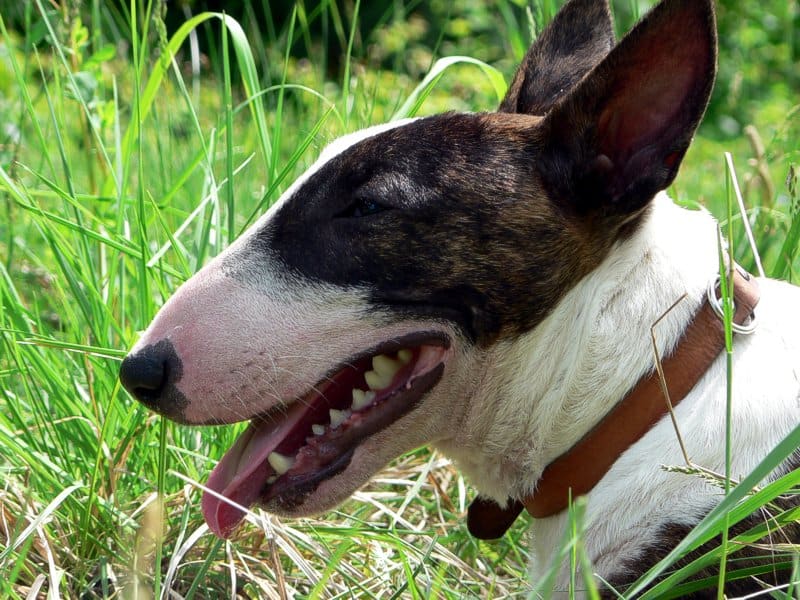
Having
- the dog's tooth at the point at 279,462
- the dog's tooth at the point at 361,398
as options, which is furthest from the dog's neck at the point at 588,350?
the dog's tooth at the point at 279,462

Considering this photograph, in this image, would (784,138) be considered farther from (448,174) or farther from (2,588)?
(2,588)

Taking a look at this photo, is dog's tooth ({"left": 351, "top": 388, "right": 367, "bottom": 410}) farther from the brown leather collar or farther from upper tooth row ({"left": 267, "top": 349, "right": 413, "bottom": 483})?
the brown leather collar

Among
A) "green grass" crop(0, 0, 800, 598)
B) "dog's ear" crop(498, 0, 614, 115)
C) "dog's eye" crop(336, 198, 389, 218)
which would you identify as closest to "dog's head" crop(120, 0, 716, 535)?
"dog's eye" crop(336, 198, 389, 218)

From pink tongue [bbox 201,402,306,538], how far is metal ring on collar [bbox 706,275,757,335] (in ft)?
2.81

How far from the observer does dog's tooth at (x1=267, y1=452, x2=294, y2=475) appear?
236 cm

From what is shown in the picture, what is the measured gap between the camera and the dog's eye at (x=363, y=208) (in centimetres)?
237

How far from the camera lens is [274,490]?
2.34 m

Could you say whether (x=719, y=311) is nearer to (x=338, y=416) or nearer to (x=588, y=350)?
(x=588, y=350)

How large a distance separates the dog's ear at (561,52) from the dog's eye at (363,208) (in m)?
0.63

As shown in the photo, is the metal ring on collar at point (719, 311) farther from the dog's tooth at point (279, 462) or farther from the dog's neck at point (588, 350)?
the dog's tooth at point (279, 462)

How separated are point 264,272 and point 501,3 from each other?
6.49ft

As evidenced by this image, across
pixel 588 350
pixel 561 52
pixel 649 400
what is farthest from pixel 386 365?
pixel 561 52

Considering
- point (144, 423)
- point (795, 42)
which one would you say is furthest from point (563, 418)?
point (795, 42)

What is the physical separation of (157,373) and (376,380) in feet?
1.52
